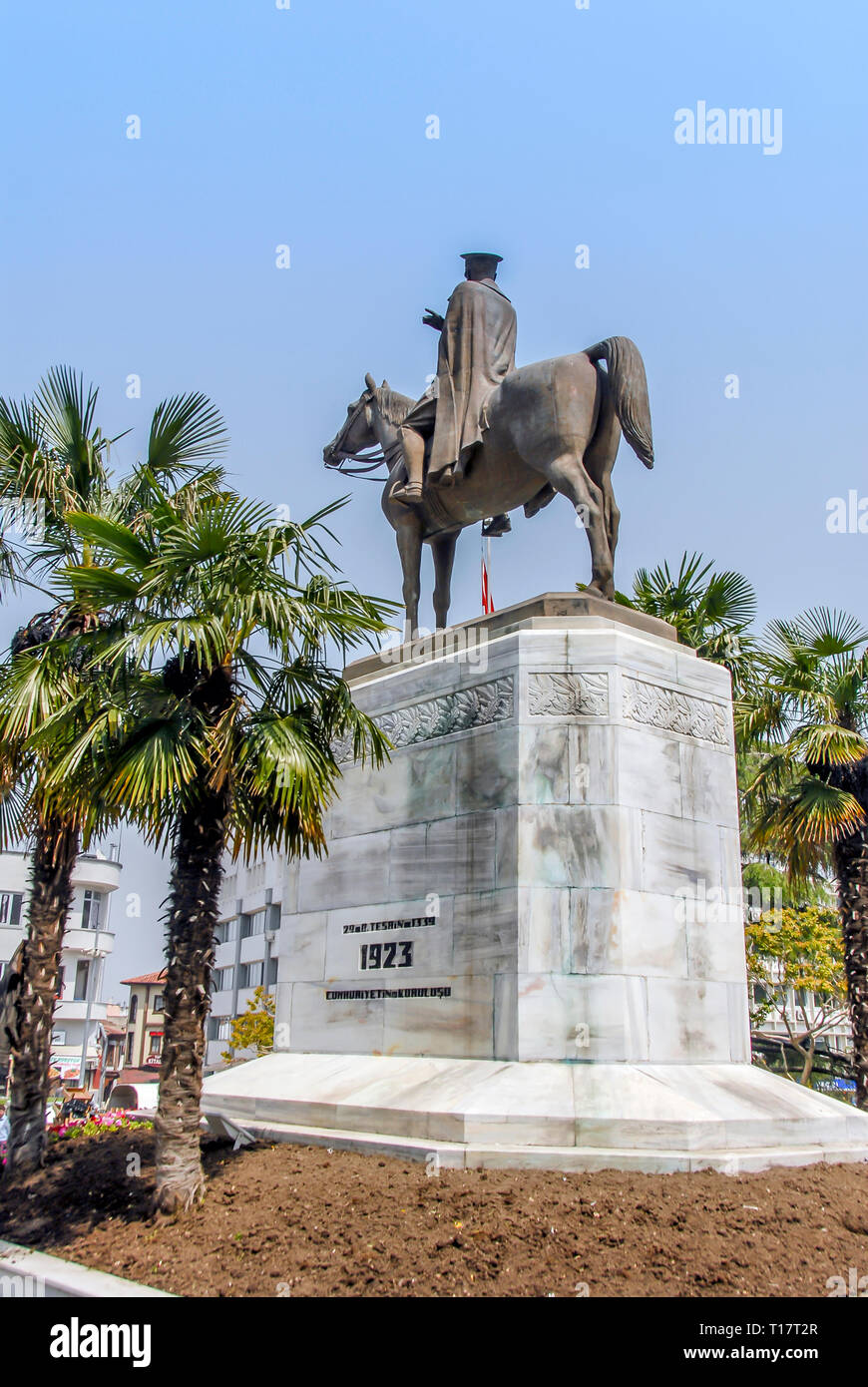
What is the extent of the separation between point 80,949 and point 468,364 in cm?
5467

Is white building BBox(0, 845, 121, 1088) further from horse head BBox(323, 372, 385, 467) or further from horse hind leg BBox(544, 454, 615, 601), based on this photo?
horse hind leg BBox(544, 454, 615, 601)

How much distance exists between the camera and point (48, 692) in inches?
358

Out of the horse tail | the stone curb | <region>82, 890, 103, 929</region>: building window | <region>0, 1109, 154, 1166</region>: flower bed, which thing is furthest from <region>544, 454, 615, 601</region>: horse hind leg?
<region>82, 890, 103, 929</region>: building window

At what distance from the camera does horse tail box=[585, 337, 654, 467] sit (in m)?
10.3

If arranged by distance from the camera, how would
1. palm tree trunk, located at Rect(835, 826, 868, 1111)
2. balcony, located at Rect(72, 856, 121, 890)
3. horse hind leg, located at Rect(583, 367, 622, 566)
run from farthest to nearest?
balcony, located at Rect(72, 856, 121, 890)
palm tree trunk, located at Rect(835, 826, 868, 1111)
horse hind leg, located at Rect(583, 367, 622, 566)

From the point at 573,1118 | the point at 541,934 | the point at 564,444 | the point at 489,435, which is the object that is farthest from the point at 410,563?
the point at 573,1118

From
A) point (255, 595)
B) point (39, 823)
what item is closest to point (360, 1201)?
point (255, 595)

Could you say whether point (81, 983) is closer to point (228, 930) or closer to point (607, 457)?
point (228, 930)

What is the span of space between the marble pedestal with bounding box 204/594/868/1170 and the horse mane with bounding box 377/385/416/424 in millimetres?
3142

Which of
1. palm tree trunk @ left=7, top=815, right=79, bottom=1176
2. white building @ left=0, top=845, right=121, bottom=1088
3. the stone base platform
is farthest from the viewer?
white building @ left=0, top=845, right=121, bottom=1088

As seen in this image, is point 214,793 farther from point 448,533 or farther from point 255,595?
point 448,533

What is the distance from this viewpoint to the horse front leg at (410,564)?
12.5 m

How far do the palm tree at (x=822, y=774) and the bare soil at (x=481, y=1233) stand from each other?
29.2 feet
